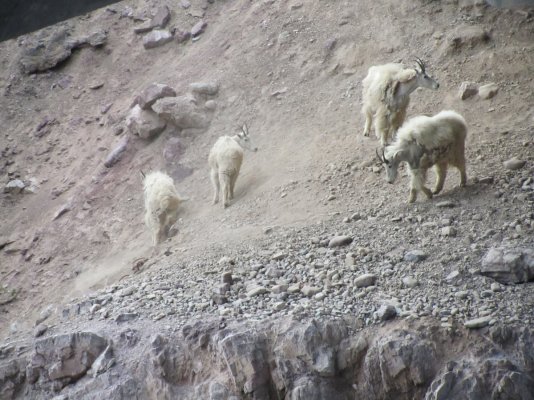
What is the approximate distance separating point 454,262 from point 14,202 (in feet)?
34.3

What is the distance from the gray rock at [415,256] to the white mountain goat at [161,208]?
175 inches

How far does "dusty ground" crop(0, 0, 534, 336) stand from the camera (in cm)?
1007

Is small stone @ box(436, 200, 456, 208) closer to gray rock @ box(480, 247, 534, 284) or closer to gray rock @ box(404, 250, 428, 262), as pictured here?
gray rock @ box(404, 250, 428, 262)

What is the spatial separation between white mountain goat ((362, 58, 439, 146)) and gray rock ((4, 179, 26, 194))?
8134 millimetres

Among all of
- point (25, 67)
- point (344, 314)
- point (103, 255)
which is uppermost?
point (25, 67)

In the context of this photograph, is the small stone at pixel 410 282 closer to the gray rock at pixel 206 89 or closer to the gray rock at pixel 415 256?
the gray rock at pixel 415 256

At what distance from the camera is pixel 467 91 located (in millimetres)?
11320

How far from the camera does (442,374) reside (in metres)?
6.48

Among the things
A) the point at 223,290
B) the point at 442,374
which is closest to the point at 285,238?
the point at 223,290

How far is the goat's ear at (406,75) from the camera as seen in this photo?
1055cm

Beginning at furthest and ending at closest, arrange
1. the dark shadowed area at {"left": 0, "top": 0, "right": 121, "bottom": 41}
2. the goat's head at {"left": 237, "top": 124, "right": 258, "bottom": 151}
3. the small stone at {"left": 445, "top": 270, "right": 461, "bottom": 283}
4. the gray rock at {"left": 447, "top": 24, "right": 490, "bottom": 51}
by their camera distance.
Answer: the gray rock at {"left": 447, "top": 24, "right": 490, "bottom": 51}
the goat's head at {"left": 237, "top": 124, "right": 258, "bottom": 151}
the small stone at {"left": 445, "top": 270, "right": 461, "bottom": 283}
the dark shadowed area at {"left": 0, "top": 0, "right": 121, "bottom": 41}

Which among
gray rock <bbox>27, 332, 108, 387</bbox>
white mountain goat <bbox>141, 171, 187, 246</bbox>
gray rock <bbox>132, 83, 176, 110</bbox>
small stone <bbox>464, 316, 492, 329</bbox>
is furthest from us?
gray rock <bbox>132, 83, 176, 110</bbox>

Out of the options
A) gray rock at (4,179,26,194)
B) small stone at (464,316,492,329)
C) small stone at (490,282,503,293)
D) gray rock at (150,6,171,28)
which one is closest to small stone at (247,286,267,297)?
small stone at (464,316,492,329)

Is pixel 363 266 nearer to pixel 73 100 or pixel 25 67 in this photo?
pixel 73 100
